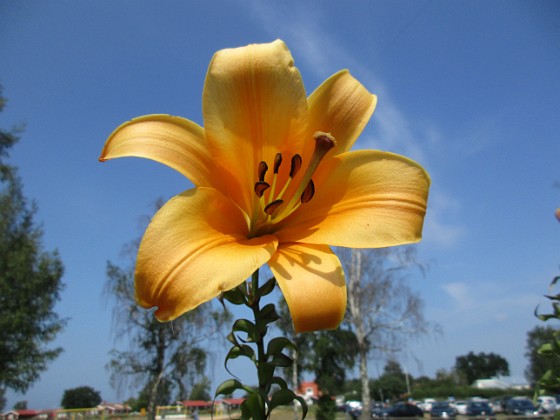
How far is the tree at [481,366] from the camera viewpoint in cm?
6956

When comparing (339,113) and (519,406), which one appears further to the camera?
(519,406)

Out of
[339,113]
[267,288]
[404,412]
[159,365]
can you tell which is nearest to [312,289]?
[267,288]

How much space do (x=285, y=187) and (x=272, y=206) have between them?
0.08 metres

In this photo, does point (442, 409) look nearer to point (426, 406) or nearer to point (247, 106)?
point (426, 406)

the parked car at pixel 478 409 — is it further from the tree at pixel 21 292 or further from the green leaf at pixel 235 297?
the green leaf at pixel 235 297

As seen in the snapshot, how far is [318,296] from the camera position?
693 mm

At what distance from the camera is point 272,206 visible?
0.88 metres

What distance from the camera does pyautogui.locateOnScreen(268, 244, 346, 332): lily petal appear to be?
67 cm

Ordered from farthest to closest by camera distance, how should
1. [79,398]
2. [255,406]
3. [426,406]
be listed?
1. [79,398]
2. [426,406]
3. [255,406]

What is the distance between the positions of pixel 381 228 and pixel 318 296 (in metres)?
0.20

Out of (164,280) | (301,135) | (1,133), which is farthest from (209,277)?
(1,133)

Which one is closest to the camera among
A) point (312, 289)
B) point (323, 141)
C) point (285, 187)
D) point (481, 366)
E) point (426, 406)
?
point (312, 289)

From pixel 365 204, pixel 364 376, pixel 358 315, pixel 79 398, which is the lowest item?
pixel 79 398

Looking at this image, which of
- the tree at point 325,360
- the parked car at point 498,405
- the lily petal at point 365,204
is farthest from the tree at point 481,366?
the lily petal at point 365,204
